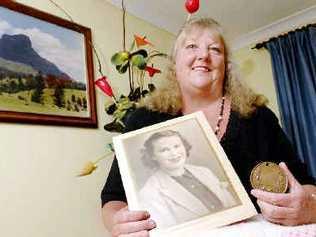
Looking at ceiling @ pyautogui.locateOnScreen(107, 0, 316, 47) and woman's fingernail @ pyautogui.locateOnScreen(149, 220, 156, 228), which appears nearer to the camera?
woman's fingernail @ pyautogui.locateOnScreen(149, 220, 156, 228)

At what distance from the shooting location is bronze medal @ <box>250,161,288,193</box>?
0.55 meters

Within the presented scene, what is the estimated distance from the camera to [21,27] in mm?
1422

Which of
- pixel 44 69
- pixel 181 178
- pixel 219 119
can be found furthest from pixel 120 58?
pixel 181 178

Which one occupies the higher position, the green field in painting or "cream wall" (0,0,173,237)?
the green field in painting

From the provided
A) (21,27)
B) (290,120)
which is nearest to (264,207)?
(21,27)

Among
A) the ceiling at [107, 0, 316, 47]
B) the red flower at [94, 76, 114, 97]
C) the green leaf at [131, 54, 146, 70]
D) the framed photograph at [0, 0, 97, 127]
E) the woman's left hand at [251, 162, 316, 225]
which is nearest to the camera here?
the woman's left hand at [251, 162, 316, 225]

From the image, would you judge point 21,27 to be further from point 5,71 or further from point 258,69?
point 258,69

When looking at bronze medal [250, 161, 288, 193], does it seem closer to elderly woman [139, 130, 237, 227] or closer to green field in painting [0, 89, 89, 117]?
elderly woman [139, 130, 237, 227]

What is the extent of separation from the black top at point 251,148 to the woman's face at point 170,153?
16 centimetres

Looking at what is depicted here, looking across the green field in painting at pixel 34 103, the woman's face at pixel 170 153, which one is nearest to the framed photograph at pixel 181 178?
the woman's face at pixel 170 153

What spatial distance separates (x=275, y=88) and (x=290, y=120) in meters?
0.28

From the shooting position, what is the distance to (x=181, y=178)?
0.58 meters

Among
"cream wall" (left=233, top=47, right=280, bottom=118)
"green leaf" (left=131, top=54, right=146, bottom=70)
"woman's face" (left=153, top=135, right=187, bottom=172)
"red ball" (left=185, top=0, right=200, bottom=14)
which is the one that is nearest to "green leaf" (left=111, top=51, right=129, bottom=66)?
"green leaf" (left=131, top=54, right=146, bottom=70)

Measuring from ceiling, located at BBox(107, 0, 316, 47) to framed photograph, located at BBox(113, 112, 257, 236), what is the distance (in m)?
1.48
